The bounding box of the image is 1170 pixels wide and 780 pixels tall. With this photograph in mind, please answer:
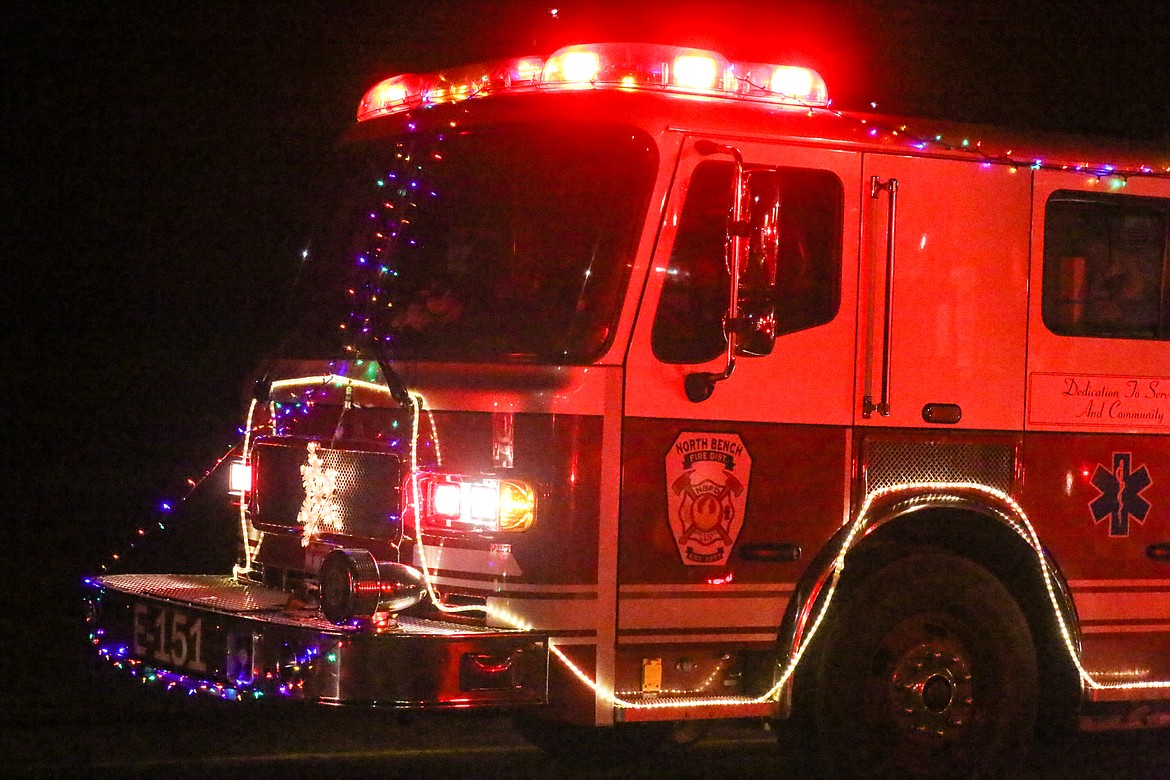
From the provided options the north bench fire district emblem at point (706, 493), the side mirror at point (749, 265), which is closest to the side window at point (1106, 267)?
the side mirror at point (749, 265)

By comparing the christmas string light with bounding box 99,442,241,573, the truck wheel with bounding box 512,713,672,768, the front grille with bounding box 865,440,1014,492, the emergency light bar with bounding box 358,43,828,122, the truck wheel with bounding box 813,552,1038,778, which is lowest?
the truck wheel with bounding box 512,713,672,768

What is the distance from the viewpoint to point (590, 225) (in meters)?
5.67

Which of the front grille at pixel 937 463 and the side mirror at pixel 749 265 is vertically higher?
the side mirror at pixel 749 265

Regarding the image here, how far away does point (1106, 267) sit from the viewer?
6.69 metres

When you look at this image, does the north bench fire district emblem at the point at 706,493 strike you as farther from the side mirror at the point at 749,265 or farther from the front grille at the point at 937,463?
the front grille at the point at 937,463

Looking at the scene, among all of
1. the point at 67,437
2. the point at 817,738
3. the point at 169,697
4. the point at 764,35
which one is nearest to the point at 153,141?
the point at 67,437

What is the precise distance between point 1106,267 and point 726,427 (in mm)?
2024

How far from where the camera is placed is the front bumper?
16.9 ft

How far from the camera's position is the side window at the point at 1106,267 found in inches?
257

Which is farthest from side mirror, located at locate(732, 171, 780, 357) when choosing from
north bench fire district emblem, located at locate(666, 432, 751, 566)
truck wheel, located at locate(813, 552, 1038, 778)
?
truck wheel, located at locate(813, 552, 1038, 778)

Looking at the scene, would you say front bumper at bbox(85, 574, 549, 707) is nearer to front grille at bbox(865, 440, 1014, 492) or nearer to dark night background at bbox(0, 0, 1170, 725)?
front grille at bbox(865, 440, 1014, 492)

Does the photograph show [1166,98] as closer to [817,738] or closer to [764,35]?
[764,35]

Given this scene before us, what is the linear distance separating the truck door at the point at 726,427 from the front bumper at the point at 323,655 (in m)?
0.49

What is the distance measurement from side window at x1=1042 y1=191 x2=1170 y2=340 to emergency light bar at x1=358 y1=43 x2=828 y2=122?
4.00 feet
